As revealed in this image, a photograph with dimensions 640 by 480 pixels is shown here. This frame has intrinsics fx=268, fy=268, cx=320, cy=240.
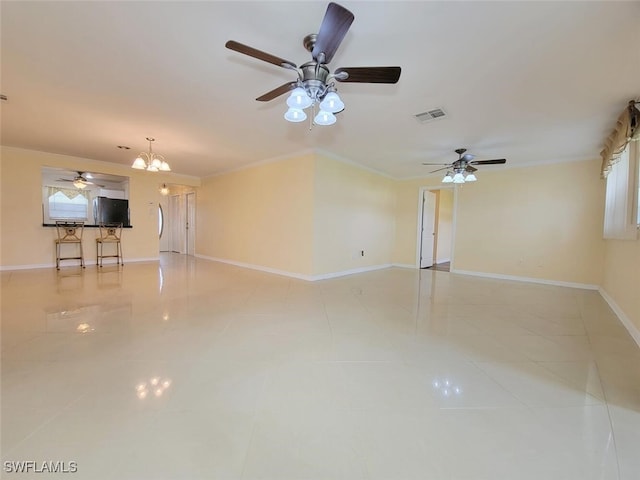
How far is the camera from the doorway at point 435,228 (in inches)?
278

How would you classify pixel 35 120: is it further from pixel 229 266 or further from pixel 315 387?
pixel 315 387

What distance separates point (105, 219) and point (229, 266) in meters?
3.17

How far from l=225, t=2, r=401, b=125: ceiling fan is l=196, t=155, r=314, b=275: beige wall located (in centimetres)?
285

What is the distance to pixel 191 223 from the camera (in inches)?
346

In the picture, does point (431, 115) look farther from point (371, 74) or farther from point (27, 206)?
point (27, 206)

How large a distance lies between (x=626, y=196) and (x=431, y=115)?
8.30 feet

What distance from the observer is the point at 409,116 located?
11.2 feet

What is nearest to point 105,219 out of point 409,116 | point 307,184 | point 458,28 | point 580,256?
point 307,184

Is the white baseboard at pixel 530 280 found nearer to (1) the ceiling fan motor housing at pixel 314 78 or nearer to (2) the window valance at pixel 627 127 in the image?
(2) the window valance at pixel 627 127

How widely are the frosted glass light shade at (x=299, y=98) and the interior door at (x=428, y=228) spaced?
5.74m

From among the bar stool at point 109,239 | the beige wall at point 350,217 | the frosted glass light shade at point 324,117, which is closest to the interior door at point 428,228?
the beige wall at point 350,217

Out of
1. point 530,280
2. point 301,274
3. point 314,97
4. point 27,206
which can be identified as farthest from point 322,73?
point 27,206

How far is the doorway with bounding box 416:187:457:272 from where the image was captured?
7.07 metres

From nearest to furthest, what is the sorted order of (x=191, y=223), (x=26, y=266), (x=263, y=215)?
(x=26, y=266) → (x=263, y=215) → (x=191, y=223)
